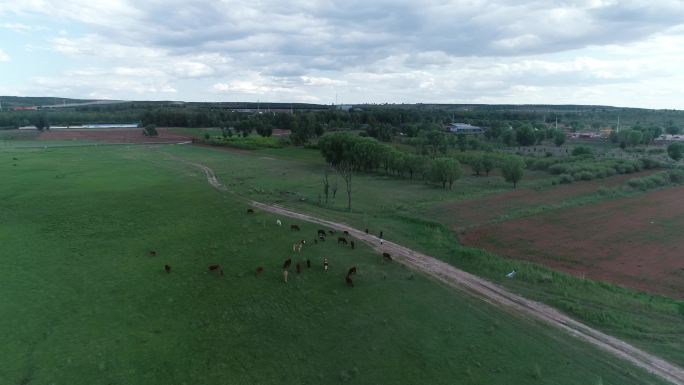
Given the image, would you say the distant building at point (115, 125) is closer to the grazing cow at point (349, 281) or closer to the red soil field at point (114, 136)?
the red soil field at point (114, 136)

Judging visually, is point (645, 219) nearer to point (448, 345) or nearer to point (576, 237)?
point (576, 237)

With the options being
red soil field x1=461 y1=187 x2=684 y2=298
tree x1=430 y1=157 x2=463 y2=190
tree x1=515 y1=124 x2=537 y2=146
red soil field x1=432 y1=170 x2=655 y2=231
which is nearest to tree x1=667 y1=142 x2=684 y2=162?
red soil field x1=432 y1=170 x2=655 y2=231

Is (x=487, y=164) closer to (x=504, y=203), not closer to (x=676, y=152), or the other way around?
(x=504, y=203)

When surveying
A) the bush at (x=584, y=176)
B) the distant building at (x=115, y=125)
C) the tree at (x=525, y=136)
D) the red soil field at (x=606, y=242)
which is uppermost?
the distant building at (x=115, y=125)

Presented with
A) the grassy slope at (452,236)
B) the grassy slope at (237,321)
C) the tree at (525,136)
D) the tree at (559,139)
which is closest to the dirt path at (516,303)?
the grassy slope at (452,236)

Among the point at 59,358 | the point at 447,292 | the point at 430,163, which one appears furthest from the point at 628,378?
the point at 430,163

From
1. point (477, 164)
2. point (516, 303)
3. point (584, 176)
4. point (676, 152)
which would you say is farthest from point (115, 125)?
point (516, 303)

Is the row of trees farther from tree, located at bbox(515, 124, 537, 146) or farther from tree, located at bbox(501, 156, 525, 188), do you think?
tree, located at bbox(515, 124, 537, 146)
